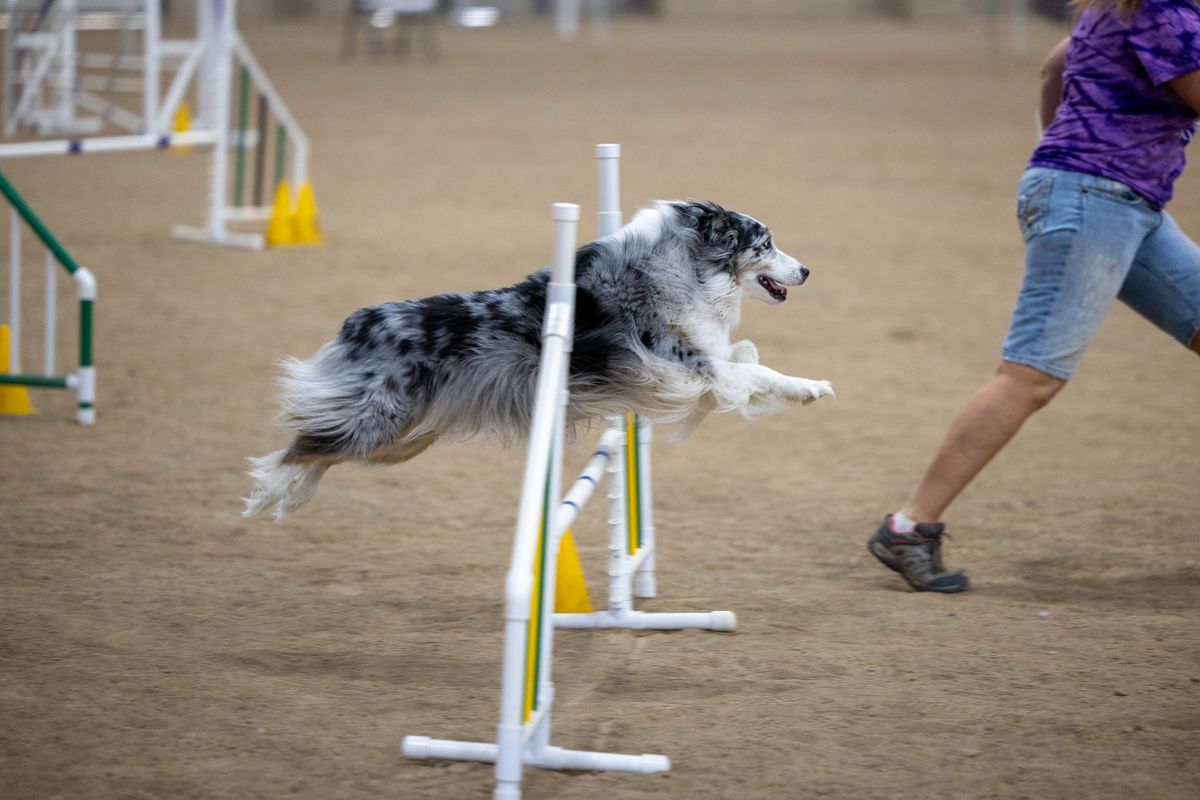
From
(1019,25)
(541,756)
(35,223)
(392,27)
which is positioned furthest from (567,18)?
(541,756)

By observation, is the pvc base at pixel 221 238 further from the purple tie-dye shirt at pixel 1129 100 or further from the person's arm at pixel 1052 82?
the purple tie-dye shirt at pixel 1129 100

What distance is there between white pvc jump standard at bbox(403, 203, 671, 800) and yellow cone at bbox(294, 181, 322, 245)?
7.03 meters

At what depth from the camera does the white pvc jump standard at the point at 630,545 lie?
3613mm

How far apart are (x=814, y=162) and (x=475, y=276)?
5280 mm

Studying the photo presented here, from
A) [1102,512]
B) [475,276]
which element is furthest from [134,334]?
[1102,512]

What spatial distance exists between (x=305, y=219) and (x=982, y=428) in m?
6.64

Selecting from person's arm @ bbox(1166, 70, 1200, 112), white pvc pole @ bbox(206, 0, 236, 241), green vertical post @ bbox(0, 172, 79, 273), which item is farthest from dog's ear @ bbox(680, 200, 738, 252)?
white pvc pole @ bbox(206, 0, 236, 241)

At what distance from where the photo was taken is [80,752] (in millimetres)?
2939

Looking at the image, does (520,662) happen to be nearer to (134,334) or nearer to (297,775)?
(297,775)

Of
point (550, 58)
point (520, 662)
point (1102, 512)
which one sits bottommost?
point (550, 58)

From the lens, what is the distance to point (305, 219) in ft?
31.4

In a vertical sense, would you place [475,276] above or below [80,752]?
below

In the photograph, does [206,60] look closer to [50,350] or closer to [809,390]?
[50,350]

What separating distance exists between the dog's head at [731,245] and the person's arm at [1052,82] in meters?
1.14
